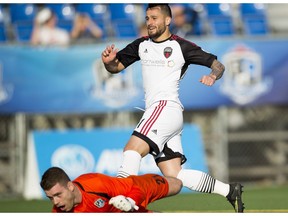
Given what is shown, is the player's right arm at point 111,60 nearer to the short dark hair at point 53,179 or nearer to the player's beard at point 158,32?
the player's beard at point 158,32

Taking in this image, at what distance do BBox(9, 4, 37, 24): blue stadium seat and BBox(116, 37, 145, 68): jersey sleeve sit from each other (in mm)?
7937

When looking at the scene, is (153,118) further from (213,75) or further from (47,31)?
(47,31)

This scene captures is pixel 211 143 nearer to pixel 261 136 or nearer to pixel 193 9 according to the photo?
pixel 261 136

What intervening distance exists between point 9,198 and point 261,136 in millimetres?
5277

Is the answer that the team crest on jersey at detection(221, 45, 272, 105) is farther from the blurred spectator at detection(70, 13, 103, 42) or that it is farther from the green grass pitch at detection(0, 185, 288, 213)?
the blurred spectator at detection(70, 13, 103, 42)

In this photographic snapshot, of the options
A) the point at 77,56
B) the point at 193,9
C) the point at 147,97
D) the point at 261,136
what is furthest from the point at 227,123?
the point at 147,97

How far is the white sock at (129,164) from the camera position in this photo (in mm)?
8398

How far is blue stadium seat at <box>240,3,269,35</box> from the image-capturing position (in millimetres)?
17000

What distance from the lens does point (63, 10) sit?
1711 cm

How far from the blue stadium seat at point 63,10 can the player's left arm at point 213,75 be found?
8.56 metres

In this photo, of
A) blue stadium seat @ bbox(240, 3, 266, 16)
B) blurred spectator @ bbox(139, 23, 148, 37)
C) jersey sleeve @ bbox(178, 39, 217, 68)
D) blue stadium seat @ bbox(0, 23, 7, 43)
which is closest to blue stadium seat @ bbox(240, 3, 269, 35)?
blue stadium seat @ bbox(240, 3, 266, 16)

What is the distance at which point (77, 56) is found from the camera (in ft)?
52.2

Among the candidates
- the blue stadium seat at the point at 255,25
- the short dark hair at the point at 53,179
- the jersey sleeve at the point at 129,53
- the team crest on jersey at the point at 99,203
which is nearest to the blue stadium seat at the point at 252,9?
the blue stadium seat at the point at 255,25

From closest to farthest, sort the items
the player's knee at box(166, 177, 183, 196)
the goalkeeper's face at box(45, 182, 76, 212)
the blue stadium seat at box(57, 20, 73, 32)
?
the goalkeeper's face at box(45, 182, 76, 212) → the player's knee at box(166, 177, 183, 196) → the blue stadium seat at box(57, 20, 73, 32)
